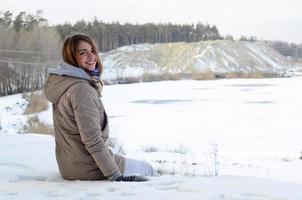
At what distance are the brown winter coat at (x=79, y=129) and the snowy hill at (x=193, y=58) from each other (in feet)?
326

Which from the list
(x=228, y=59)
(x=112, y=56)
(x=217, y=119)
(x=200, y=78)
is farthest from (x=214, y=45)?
→ (x=217, y=119)

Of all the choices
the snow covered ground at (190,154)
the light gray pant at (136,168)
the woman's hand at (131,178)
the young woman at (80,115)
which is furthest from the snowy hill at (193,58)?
the woman's hand at (131,178)

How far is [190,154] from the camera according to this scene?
1243 centimetres

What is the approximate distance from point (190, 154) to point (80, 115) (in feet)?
30.5

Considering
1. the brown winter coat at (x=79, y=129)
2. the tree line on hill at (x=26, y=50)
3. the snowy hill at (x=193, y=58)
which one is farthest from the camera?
the snowy hill at (x=193, y=58)

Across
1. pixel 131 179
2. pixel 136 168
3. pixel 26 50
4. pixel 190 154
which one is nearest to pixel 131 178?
pixel 131 179

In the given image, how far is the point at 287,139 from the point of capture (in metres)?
15.5

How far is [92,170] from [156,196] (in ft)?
2.24

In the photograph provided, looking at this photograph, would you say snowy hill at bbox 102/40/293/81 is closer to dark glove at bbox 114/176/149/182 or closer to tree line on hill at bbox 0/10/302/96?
tree line on hill at bbox 0/10/302/96

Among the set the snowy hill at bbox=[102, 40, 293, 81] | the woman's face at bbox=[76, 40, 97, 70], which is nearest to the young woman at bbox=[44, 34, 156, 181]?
the woman's face at bbox=[76, 40, 97, 70]

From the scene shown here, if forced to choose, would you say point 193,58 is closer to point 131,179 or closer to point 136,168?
point 136,168

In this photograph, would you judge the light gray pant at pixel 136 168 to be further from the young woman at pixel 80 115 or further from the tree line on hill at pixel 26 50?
the tree line on hill at pixel 26 50

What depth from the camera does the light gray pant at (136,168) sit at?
3.79 meters

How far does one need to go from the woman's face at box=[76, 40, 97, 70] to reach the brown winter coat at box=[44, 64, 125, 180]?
10 centimetres
